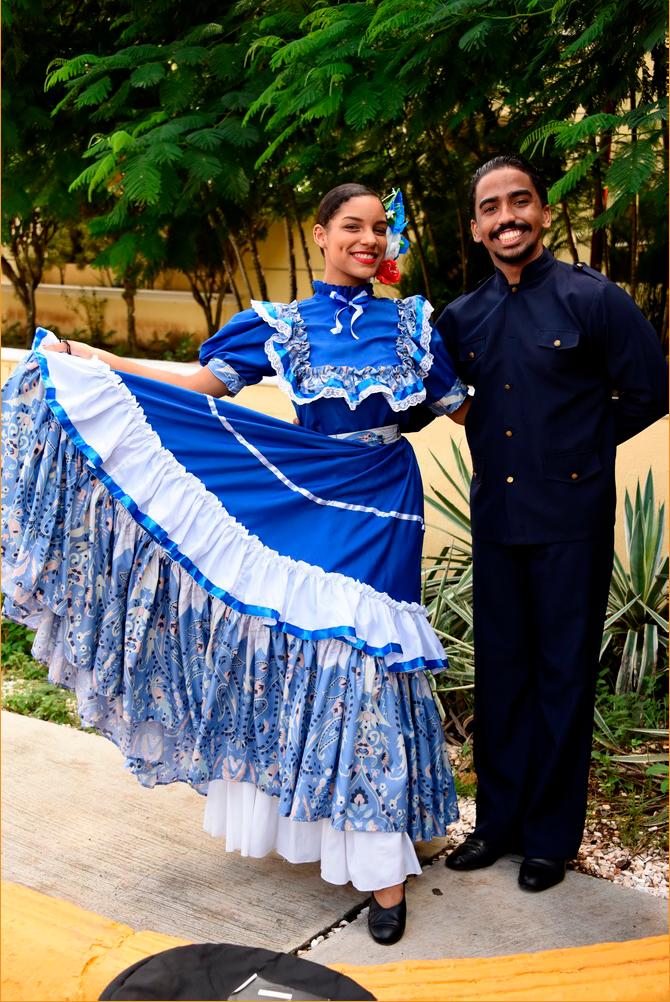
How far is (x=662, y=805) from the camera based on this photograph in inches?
170

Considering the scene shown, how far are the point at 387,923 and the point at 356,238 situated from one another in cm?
206

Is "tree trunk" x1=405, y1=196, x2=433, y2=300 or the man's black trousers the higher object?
→ "tree trunk" x1=405, y1=196, x2=433, y2=300

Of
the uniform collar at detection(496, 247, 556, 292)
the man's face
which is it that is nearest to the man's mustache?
the man's face

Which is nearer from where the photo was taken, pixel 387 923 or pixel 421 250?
pixel 387 923

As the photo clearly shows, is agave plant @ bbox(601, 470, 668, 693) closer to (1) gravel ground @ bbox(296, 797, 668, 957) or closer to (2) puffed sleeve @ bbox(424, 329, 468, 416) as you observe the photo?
(1) gravel ground @ bbox(296, 797, 668, 957)

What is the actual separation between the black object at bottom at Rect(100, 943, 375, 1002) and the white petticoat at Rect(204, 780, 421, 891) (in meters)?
0.84

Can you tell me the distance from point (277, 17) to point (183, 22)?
1239mm

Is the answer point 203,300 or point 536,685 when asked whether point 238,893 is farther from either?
point 203,300

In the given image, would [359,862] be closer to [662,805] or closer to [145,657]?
[145,657]

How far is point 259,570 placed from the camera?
3.45m

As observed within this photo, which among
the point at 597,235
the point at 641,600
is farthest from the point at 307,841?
the point at 597,235

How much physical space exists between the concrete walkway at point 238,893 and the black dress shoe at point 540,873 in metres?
0.03

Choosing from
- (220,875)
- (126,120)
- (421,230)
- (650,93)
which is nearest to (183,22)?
(126,120)

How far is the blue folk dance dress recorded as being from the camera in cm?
338
